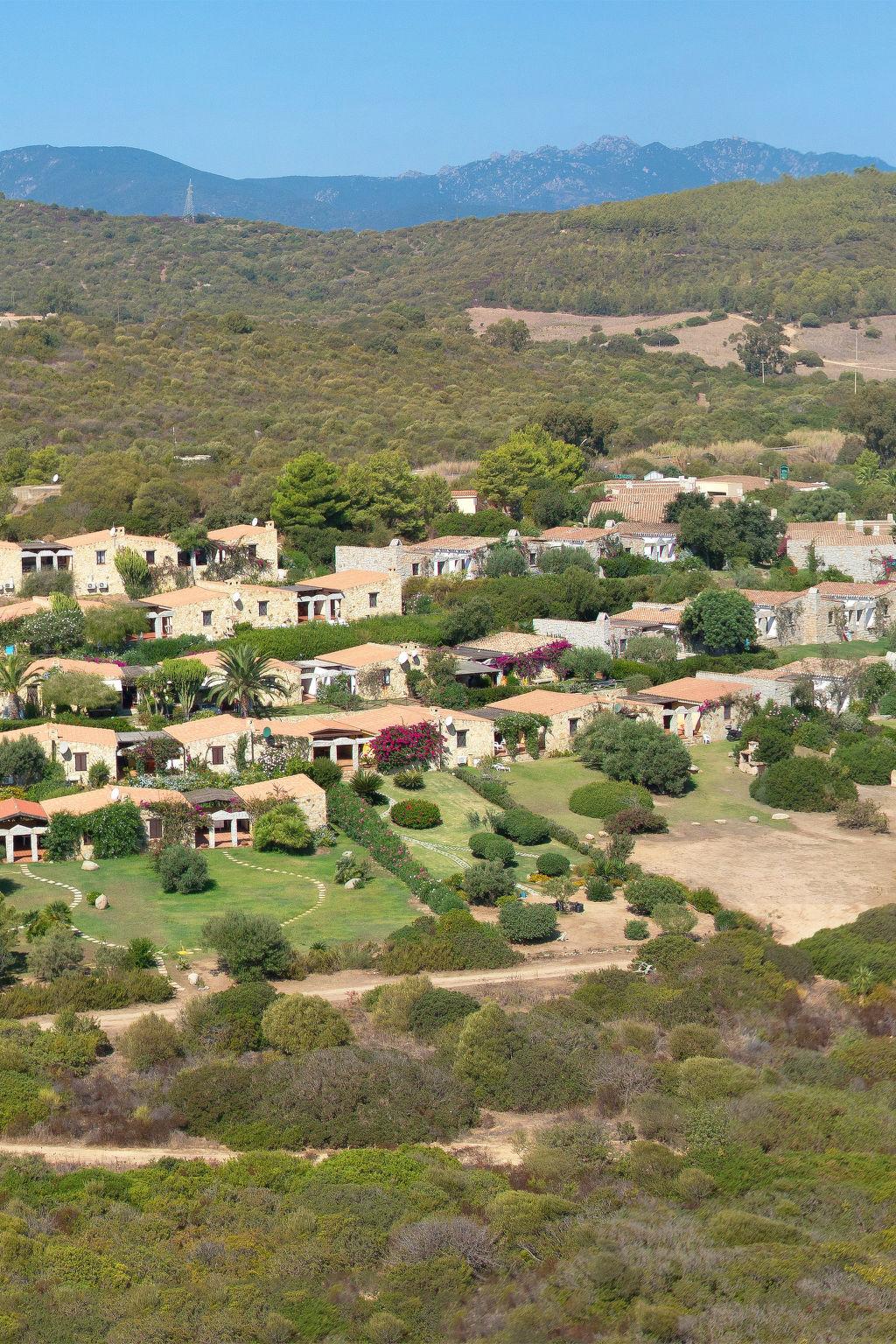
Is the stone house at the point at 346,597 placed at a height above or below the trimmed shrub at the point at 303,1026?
above

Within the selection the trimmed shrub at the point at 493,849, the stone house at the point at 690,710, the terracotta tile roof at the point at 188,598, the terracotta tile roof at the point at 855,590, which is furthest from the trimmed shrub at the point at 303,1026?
the terracotta tile roof at the point at 855,590

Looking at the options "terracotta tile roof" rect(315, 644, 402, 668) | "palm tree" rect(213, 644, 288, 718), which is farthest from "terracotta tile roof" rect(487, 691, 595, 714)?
"palm tree" rect(213, 644, 288, 718)

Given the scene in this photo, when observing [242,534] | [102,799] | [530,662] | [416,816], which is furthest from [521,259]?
[102,799]

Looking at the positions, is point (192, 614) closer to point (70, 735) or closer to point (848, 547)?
point (70, 735)

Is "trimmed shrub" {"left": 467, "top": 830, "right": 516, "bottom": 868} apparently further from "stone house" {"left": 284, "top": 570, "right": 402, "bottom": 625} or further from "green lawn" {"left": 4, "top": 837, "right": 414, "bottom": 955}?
"stone house" {"left": 284, "top": 570, "right": 402, "bottom": 625}

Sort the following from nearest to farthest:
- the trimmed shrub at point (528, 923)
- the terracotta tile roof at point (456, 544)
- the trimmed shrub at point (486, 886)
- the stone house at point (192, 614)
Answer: the trimmed shrub at point (528, 923) < the trimmed shrub at point (486, 886) < the stone house at point (192, 614) < the terracotta tile roof at point (456, 544)

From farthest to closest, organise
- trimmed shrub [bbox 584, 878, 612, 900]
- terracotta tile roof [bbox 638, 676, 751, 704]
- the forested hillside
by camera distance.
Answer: the forested hillside → terracotta tile roof [bbox 638, 676, 751, 704] → trimmed shrub [bbox 584, 878, 612, 900]

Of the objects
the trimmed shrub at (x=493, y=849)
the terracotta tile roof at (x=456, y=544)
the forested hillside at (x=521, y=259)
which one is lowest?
the trimmed shrub at (x=493, y=849)

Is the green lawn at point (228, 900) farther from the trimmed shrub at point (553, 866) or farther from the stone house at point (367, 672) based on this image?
the stone house at point (367, 672)
